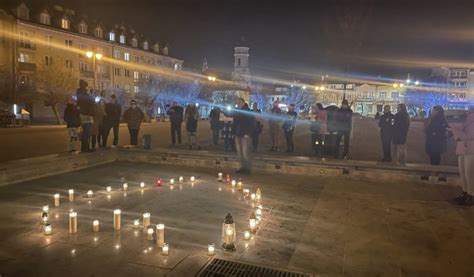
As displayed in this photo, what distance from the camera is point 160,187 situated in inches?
351

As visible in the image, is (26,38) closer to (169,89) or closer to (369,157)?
(169,89)

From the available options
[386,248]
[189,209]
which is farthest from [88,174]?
[386,248]

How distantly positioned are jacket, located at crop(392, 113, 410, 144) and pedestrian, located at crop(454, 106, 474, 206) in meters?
3.49

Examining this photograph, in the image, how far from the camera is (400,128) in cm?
1124

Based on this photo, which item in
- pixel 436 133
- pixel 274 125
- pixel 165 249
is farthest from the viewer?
pixel 274 125

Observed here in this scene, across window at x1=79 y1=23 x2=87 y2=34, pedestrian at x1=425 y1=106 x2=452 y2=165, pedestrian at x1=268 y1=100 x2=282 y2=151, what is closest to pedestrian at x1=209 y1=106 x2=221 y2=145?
pedestrian at x1=268 y1=100 x2=282 y2=151

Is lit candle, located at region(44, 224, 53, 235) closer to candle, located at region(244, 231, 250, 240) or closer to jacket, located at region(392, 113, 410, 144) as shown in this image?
candle, located at region(244, 231, 250, 240)

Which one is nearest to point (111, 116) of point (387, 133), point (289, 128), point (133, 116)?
point (133, 116)

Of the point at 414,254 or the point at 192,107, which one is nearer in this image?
the point at 414,254

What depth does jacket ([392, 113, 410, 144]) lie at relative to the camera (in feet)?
36.9

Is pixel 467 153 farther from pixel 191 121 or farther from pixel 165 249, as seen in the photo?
pixel 191 121

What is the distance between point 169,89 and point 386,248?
176 feet

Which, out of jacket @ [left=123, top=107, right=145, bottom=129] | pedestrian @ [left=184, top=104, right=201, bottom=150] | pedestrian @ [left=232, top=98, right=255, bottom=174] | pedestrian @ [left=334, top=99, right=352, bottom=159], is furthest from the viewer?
pedestrian @ [left=184, top=104, right=201, bottom=150]

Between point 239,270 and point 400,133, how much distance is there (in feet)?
27.7
